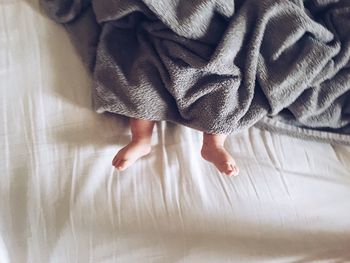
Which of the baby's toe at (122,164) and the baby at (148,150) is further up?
the baby at (148,150)

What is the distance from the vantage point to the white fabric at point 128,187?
2.69 ft

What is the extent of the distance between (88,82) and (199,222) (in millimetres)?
361

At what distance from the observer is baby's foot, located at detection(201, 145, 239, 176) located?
864 mm

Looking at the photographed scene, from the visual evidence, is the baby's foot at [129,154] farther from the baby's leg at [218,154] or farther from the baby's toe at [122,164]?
the baby's leg at [218,154]

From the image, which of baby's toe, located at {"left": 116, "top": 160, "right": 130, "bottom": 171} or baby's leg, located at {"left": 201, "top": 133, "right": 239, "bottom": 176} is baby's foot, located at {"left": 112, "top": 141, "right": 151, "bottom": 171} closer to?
baby's toe, located at {"left": 116, "top": 160, "right": 130, "bottom": 171}

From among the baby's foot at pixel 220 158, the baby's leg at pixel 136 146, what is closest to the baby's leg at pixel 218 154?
the baby's foot at pixel 220 158

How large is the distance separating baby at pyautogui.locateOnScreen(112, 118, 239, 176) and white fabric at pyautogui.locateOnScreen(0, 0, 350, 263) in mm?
23

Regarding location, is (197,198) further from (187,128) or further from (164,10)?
(164,10)

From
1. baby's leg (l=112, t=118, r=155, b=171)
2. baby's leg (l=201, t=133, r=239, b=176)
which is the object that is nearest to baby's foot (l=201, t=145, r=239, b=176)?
baby's leg (l=201, t=133, r=239, b=176)

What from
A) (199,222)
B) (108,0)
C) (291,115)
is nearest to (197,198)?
(199,222)

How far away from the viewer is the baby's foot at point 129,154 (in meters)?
0.88

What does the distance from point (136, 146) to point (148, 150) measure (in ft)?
0.11

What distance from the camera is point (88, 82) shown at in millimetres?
961

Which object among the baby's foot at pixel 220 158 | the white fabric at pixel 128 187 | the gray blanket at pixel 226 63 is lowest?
the white fabric at pixel 128 187
